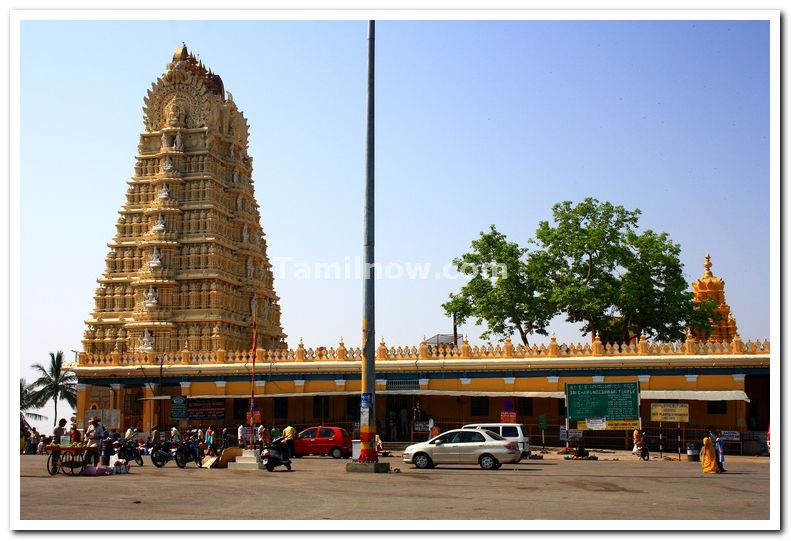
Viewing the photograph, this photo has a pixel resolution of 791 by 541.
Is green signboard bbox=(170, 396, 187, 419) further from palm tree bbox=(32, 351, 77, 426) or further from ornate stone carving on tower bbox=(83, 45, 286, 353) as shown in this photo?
palm tree bbox=(32, 351, 77, 426)

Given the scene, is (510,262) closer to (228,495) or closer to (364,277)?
(364,277)

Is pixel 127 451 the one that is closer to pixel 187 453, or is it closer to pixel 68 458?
pixel 187 453

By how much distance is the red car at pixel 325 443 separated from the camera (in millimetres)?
36969

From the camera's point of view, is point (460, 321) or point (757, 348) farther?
point (460, 321)

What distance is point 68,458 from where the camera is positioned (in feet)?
85.8

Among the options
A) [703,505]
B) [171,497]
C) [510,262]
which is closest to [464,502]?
[703,505]

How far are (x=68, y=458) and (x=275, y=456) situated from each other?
18.6 feet

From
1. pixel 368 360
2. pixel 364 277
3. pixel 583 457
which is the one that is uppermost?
pixel 364 277

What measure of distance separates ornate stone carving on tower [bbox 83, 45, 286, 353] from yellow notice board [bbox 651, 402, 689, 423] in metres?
24.6

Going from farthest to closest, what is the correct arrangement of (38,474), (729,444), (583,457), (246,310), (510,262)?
(246,310), (510,262), (729,444), (583,457), (38,474)

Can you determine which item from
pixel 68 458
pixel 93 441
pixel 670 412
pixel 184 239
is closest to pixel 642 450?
pixel 670 412

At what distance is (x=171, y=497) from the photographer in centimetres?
1912

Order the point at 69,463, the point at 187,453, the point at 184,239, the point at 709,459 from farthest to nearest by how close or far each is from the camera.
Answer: the point at 184,239
the point at 187,453
the point at 709,459
the point at 69,463

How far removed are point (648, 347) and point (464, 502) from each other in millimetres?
24883
